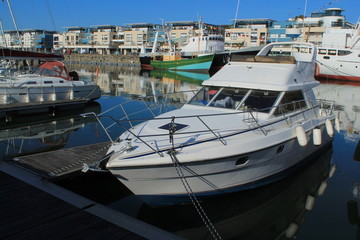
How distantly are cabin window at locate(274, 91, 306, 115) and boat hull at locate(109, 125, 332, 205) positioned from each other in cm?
90

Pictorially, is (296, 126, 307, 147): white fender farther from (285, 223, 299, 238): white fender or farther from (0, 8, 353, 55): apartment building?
(0, 8, 353, 55): apartment building

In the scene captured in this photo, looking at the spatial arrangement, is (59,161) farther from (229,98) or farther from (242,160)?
(229,98)

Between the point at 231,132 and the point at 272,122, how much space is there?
1365 millimetres

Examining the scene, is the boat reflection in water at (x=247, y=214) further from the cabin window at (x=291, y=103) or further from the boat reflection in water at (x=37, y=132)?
the boat reflection in water at (x=37, y=132)

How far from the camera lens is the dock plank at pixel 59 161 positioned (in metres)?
7.34

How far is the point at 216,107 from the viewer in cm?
856

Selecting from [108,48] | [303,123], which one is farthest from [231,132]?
[108,48]

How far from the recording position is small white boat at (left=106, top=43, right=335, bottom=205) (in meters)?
6.24

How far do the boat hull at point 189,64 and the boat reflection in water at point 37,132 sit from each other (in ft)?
124

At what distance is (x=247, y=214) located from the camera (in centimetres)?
708

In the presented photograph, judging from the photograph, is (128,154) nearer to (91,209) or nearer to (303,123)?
(91,209)

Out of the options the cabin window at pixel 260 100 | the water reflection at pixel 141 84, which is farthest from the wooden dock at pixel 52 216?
the water reflection at pixel 141 84

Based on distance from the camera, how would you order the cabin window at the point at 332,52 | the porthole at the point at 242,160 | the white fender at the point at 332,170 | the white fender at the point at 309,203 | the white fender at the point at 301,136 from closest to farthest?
the porthole at the point at 242,160, the white fender at the point at 301,136, the white fender at the point at 309,203, the white fender at the point at 332,170, the cabin window at the point at 332,52

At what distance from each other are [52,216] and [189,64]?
52.0 metres
